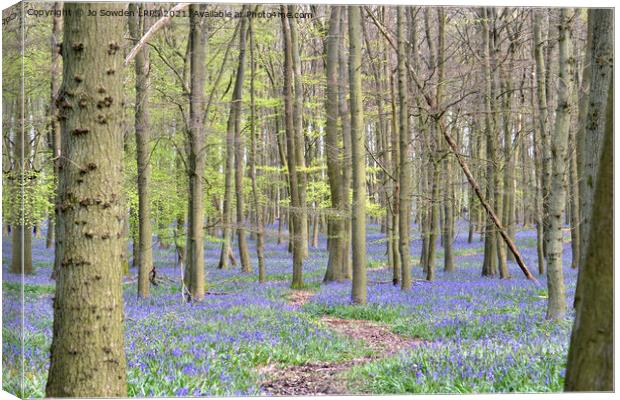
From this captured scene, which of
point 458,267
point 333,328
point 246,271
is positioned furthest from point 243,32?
point 458,267

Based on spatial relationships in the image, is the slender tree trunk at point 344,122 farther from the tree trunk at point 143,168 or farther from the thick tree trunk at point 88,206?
the thick tree trunk at point 88,206

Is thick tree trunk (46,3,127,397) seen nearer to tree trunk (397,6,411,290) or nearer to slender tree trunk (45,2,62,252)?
slender tree trunk (45,2,62,252)

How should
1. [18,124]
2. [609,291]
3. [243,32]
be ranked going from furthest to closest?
1. [243,32]
2. [18,124]
3. [609,291]

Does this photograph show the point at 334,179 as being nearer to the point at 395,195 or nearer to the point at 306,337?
the point at 395,195

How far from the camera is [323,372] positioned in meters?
6.58

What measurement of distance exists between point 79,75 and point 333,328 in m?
6.07

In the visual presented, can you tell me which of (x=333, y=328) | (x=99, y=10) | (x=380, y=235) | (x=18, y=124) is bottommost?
(x=333, y=328)

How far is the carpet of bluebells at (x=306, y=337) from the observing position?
5680 millimetres

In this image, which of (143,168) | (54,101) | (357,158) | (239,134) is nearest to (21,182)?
(54,101)

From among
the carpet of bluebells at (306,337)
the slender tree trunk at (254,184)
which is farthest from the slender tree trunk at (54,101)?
the slender tree trunk at (254,184)

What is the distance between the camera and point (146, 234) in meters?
11.6

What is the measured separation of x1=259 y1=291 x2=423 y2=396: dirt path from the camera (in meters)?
6.05

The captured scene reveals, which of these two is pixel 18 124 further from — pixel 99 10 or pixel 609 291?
pixel 609 291

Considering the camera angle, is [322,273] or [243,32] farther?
[322,273]
